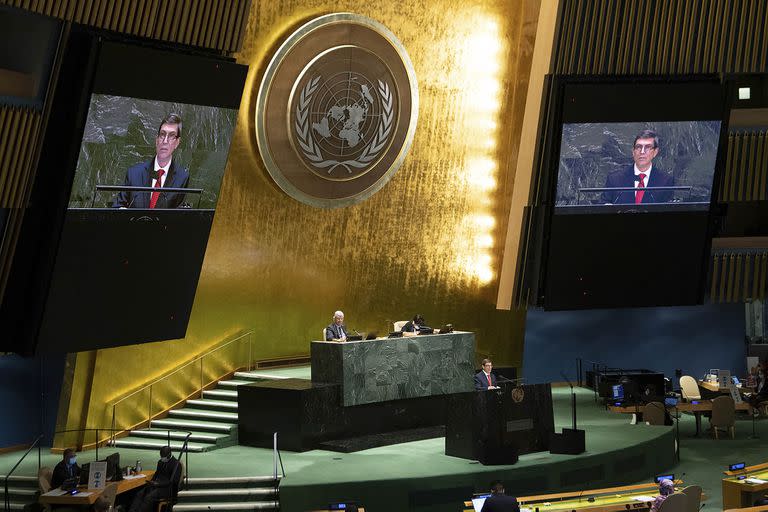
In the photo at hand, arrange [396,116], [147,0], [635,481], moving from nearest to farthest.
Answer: [147,0] < [635,481] < [396,116]

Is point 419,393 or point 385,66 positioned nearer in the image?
point 419,393

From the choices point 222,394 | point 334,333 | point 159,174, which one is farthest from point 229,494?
point 159,174

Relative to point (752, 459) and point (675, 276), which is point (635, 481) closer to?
point (752, 459)

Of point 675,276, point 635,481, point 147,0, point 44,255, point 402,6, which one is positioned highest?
point 402,6

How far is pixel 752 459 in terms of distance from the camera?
16.0 m

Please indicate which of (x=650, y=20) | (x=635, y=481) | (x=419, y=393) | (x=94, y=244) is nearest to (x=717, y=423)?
(x=635, y=481)

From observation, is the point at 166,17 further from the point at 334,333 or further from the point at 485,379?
the point at 485,379

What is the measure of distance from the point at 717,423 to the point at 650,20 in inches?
245

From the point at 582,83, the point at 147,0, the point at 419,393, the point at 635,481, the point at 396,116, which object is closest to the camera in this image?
the point at 147,0

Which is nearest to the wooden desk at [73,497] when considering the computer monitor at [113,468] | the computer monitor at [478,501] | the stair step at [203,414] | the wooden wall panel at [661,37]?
the computer monitor at [113,468]

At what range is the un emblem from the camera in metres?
16.8

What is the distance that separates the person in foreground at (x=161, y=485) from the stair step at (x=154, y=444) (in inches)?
70.4

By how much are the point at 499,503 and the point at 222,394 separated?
667cm

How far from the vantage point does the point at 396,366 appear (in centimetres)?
1542
